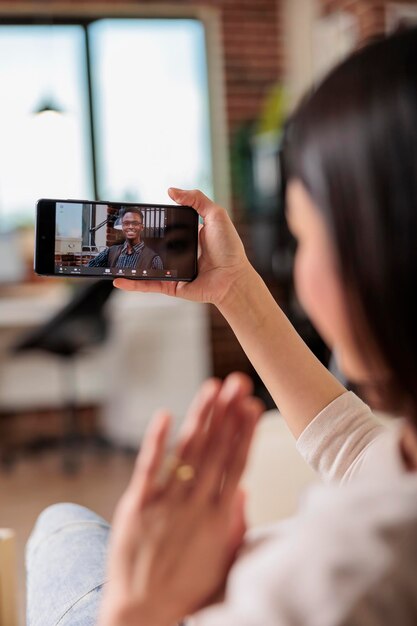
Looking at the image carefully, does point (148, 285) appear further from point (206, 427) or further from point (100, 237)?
point (206, 427)

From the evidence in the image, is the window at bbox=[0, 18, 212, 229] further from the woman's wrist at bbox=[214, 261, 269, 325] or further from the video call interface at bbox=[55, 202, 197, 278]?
the woman's wrist at bbox=[214, 261, 269, 325]

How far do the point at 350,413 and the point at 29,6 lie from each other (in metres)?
4.17

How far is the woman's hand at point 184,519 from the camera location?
0.57 meters

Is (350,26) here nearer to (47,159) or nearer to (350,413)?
(47,159)

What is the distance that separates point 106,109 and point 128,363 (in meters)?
1.45

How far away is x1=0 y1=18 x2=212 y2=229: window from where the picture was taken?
184 inches

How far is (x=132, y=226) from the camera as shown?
47.8 inches

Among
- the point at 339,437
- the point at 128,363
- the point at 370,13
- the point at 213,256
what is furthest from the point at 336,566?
the point at 370,13

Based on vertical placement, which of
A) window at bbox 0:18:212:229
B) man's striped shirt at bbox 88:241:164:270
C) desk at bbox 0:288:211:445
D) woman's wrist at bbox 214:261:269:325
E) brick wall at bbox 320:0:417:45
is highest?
brick wall at bbox 320:0:417:45

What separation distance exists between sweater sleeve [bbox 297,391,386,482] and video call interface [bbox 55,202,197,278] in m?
0.32

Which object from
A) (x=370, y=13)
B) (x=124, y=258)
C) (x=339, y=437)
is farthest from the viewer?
(x=370, y=13)

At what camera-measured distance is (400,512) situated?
53 centimetres

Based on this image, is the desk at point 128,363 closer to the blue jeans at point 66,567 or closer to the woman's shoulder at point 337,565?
the blue jeans at point 66,567

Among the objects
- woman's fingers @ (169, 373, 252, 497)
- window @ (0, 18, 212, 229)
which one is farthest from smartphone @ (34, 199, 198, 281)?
window @ (0, 18, 212, 229)
